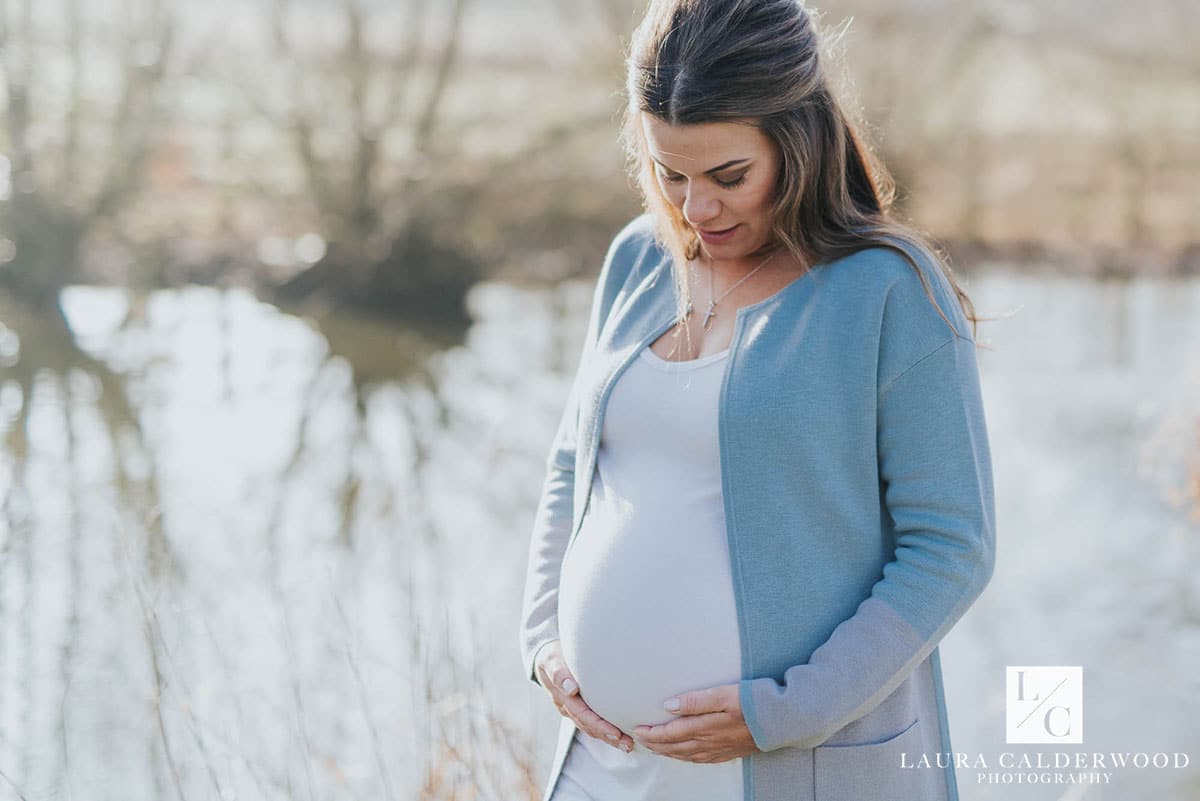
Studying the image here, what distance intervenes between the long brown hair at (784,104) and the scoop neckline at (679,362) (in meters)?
0.15

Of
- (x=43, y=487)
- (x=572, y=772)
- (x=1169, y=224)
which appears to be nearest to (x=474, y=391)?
(x=43, y=487)

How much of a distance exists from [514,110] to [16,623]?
8.93m

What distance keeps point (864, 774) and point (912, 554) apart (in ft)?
0.88

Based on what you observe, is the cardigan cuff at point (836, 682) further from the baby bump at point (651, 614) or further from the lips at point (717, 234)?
the lips at point (717, 234)

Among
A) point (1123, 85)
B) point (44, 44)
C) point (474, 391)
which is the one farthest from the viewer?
point (1123, 85)

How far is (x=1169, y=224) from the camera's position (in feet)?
41.9

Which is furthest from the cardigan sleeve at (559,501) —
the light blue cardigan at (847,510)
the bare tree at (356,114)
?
the bare tree at (356,114)

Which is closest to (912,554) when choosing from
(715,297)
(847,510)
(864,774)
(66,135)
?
(847,510)

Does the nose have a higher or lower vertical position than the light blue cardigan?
higher

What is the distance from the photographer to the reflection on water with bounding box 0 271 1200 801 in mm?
3229

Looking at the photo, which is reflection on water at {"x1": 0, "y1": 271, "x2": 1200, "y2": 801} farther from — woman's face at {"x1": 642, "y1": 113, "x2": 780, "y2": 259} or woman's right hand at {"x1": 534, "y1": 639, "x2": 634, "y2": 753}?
woman's face at {"x1": 642, "y1": 113, "x2": 780, "y2": 259}

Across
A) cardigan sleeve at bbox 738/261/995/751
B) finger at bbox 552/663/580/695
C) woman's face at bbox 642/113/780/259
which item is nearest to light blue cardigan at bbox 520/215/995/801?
cardigan sleeve at bbox 738/261/995/751

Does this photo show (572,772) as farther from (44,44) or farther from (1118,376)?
(44,44)

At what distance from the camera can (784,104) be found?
4.91ft
